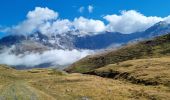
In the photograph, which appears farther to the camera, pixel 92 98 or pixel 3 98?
pixel 92 98

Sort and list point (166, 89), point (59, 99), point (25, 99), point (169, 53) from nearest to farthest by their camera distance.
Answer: point (25, 99) < point (59, 99) < point (166, 89) < point (169, 53)

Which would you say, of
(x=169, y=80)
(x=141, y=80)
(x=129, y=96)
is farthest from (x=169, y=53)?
(x=129, y=96)

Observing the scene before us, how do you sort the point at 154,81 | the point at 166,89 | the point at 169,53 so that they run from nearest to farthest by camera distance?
the point at 166,89 → the point at 154,81 → the point at 169,53

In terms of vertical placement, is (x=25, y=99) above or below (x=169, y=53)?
below

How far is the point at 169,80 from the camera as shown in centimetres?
7144

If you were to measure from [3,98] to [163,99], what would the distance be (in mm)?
19943

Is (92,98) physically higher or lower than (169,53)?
lower

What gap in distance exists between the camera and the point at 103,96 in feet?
182

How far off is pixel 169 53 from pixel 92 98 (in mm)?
145336

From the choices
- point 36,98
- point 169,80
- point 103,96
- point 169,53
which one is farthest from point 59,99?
point 169,53

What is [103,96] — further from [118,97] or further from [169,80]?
[169,80]

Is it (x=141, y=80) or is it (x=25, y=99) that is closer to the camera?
(x=25, y=99)

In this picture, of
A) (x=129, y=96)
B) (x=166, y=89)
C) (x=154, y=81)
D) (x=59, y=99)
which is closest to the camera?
(x=59, y=99)

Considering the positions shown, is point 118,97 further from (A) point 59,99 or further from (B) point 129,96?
(A) point 59,99
